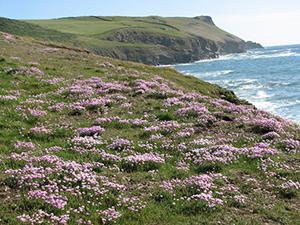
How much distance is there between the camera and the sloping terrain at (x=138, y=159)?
11.9 m

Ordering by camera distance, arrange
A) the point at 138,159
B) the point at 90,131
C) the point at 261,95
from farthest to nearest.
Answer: the point at 261,95 < the point at 90,131 < the point at 138,159

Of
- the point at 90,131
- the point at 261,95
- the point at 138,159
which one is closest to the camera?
the point at 138,159

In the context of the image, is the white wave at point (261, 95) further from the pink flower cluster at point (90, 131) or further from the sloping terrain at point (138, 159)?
the pink flower cluster at point (90, 131)

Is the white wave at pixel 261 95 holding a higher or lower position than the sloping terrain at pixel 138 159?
lower

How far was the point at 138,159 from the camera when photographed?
1579 cm

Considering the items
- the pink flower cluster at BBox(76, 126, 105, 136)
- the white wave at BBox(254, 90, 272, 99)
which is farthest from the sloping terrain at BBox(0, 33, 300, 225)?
the white wave at BBox(254, 90, 272, 99)

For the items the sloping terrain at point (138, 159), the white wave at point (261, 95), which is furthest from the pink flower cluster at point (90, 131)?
the white wave at point (261, 95)

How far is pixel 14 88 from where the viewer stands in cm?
2738

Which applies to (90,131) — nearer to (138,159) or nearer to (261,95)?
(138,159)

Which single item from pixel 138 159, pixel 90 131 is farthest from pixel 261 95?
pixel 138 159

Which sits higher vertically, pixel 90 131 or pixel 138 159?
pixel 90 131

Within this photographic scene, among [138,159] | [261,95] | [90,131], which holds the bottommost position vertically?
[261,95]

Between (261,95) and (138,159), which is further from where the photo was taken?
(261,95)

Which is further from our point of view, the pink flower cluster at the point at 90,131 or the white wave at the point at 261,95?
the white wave at the point at 261,95
